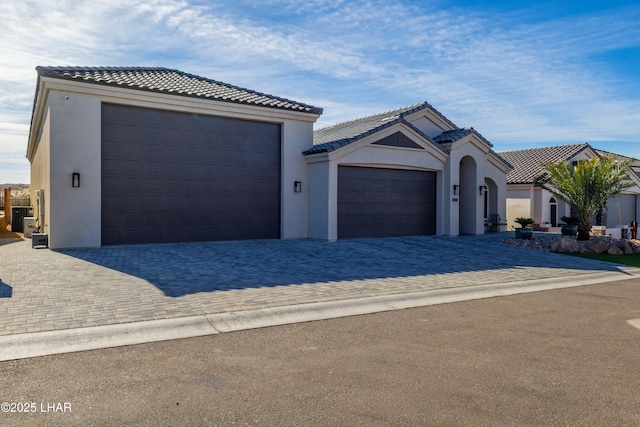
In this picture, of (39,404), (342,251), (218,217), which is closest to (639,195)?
(342,251)

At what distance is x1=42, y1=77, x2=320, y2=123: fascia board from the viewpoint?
13375 mm

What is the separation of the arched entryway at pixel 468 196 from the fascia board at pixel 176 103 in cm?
808

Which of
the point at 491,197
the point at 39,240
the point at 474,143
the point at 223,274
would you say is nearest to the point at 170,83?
the point at 39,240

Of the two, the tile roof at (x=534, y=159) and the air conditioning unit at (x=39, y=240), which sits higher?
the tile roof at (x=534, y=159)

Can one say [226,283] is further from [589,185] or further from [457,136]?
[589,185]

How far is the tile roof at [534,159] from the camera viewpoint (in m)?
29.1

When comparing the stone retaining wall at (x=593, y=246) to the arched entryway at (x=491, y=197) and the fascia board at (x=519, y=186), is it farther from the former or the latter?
the fascia board at (x=519, y=186)

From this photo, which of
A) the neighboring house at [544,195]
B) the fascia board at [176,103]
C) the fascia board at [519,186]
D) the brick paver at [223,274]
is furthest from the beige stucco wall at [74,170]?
the fascia board at [519,186]

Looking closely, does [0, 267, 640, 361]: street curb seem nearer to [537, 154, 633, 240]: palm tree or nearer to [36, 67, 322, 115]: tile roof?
[36, 67, 322, 115]: tile roof

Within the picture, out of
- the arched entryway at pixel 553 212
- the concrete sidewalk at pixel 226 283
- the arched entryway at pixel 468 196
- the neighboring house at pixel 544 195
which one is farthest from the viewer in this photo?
the arched entryway at pixel 553 212

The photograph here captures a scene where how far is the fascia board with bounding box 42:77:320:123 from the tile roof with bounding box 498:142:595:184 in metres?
17.1

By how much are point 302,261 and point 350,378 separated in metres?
7.71

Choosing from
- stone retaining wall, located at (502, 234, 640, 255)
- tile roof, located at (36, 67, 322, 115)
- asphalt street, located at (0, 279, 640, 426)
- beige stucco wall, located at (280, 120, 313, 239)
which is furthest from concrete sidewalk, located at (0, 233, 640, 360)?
tile roof, located at (36, 67, 322, 115)

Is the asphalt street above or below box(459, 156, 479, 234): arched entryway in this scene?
below
